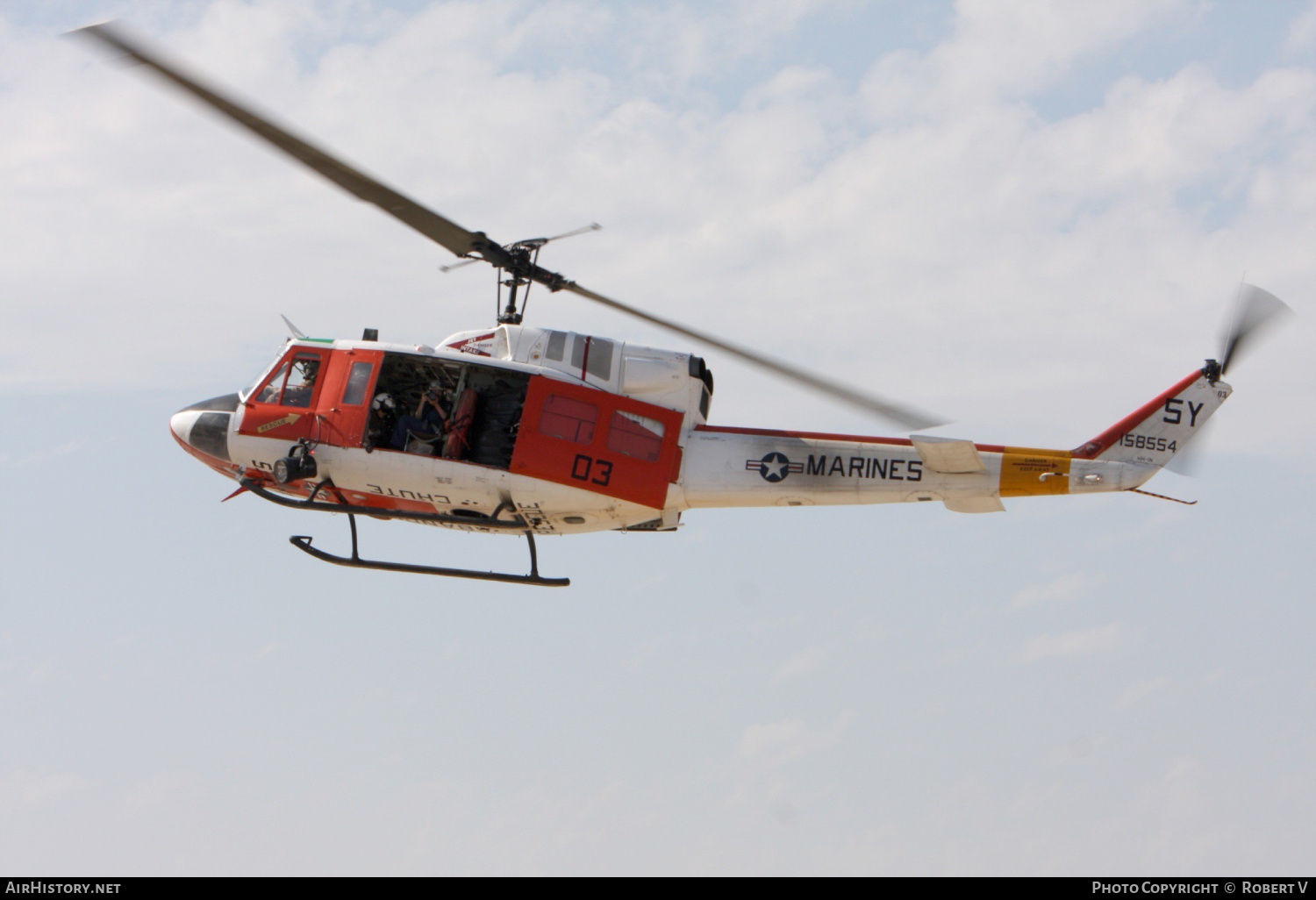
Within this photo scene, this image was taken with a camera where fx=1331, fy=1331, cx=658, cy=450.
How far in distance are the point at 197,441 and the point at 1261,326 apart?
13.8m

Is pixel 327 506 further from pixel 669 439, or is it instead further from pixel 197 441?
pixel 669 439

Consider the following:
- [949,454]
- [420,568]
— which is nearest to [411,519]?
[420,568]

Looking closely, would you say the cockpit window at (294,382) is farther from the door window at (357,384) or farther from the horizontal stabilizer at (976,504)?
the horizontal stabilizer at (976,504)

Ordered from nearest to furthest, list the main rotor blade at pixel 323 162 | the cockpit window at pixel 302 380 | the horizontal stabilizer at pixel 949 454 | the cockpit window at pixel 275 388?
the main rotor blade at pixel 323 162 → the horizontal stabilizer at pixel 949 454 → the cockpit window at pixel 302 380 → the cockpit window at pixel 275 388

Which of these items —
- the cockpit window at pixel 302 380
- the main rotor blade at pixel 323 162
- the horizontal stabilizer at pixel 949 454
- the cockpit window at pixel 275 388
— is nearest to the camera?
the main rotor blade at pixel 323 162

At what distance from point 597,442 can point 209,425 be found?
211 inches

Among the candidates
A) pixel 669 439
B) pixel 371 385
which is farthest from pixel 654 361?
pixel 371 385

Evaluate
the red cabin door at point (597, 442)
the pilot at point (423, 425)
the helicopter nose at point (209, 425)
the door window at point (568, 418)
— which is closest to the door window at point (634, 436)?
the red cabin door at point (597, 442)

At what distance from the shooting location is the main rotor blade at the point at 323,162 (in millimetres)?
11406

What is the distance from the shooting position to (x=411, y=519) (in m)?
16.6

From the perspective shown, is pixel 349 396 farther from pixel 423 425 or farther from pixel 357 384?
pixel 423 425

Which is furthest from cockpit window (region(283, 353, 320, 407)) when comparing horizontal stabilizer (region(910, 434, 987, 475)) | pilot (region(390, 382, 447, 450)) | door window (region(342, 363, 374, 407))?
horizontal stabilizer (region(910, 434, 987, 475))

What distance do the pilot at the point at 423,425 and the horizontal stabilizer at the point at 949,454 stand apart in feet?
19.0

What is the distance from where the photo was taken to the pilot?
1656 cm
